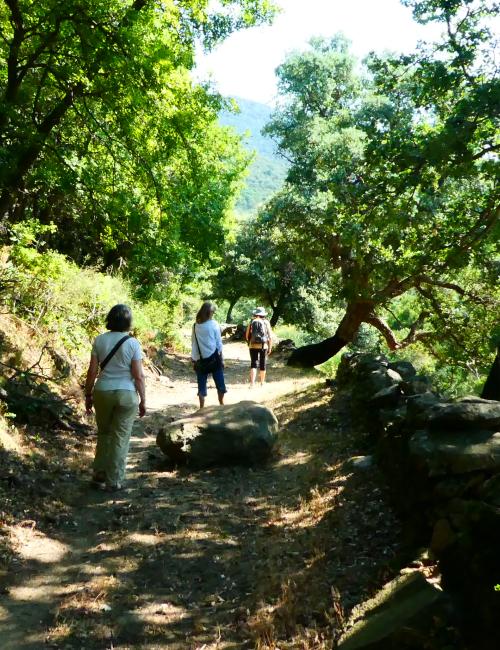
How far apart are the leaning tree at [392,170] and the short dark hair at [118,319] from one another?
11.2 ft

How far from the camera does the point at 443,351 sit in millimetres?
15945

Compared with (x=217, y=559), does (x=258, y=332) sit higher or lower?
higher

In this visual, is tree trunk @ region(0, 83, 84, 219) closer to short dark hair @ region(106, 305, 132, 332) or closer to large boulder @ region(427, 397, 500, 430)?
short dark hair @ region(106, 305, 132, 332)

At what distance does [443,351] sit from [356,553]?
12.3 metres

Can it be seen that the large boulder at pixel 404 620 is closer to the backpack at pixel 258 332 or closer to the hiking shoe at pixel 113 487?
the hiking shoe at pixel 113 487

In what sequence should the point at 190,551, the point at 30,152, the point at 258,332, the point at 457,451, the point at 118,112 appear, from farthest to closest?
the point at 258,332 → the point at 118,112 → the point at 30,152 → the point at 190,551 → the point at 457,451

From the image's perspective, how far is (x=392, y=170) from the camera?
6625 millimetres

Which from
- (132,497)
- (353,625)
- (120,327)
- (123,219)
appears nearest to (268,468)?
(132,497)

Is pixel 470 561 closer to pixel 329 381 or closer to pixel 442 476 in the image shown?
pixel 442 476

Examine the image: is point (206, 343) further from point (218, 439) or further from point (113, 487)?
point (113, 487)

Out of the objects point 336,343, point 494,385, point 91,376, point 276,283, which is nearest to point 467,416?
point 494,385

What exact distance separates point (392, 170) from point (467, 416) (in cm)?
341

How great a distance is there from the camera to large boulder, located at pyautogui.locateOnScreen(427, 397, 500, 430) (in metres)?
4.33

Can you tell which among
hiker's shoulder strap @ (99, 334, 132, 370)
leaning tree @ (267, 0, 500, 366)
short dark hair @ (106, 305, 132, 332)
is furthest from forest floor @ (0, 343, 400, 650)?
leaning tree @ (267, 0, 500, 366)
